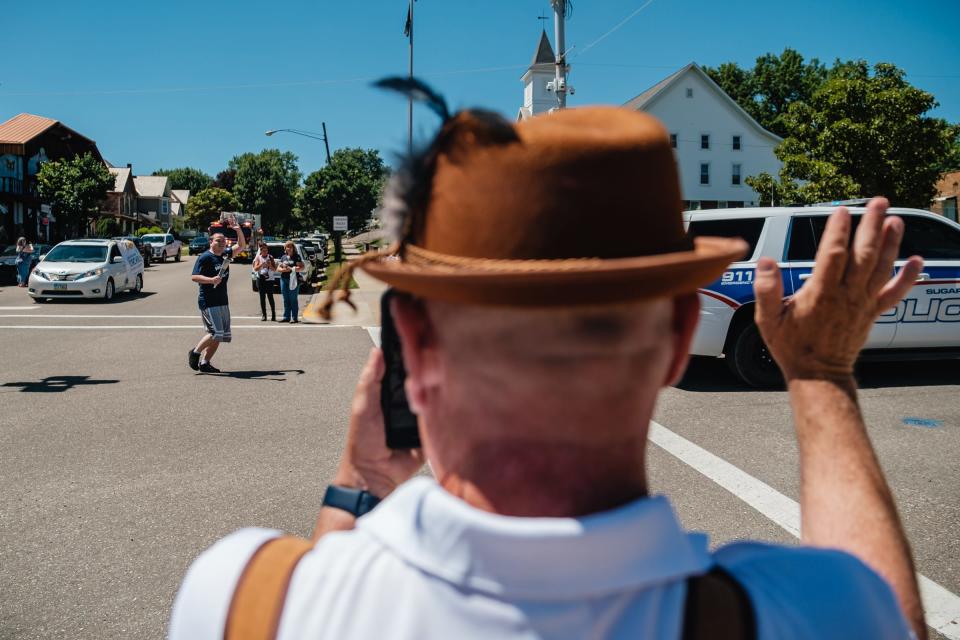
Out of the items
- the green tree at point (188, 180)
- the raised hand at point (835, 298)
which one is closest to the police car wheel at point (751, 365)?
the raised hand at point (835, 298)

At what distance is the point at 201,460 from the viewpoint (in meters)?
5.86

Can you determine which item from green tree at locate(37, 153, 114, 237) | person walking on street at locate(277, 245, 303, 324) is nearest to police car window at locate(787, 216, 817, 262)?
person walking on street at locate(277, 245, 303, 324)

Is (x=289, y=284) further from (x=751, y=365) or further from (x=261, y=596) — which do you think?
(x=261, y=596)

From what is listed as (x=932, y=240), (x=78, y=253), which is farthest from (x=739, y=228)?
(x=78, y=253)

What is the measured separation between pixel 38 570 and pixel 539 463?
13.4ft

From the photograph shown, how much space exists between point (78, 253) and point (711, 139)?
1597 inches

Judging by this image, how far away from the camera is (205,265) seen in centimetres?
982

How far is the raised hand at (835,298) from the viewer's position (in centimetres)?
113

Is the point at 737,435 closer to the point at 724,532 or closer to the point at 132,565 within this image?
the point at 724,532

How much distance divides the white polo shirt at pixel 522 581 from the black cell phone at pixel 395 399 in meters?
0.40

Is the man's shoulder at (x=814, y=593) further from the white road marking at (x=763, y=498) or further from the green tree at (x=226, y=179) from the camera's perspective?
the green tree at (x=226, y=179)

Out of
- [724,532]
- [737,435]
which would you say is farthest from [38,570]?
[737,435]

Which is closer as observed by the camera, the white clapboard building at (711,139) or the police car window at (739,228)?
the police car window at (739,228)

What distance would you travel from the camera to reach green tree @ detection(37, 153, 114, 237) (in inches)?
1837
